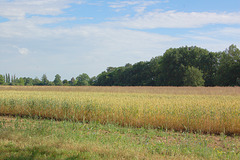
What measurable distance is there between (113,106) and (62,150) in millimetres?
6381

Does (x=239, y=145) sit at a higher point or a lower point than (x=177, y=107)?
lower

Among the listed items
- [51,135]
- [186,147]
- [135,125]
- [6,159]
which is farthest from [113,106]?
[6,159]

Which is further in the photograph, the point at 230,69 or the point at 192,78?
the point at 192,78

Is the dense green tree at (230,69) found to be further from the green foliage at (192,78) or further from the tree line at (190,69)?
the green foliage at (192,78)

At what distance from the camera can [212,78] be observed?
2520 inches

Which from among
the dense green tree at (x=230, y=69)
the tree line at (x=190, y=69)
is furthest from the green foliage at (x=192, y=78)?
the dense green tree at (x=230, y=69)

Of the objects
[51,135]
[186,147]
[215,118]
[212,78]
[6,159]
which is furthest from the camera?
[212,78]

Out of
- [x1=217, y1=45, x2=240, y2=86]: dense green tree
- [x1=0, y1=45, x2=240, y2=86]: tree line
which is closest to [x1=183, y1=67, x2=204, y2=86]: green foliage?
[x1=0, y1=45, x2=240, y2=86]: tree line

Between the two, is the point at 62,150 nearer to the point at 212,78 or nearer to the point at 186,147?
the point at 186,147

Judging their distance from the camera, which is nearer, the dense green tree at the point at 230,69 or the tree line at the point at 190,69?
the dense green tree at the point at 230,69

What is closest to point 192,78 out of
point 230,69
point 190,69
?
point 190,69

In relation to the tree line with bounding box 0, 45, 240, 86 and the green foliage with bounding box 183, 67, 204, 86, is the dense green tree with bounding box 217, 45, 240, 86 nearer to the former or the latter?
the tree line with bounding box 0, 45, 240, 86

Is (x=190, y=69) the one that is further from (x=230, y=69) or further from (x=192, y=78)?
(x=230, y=69)

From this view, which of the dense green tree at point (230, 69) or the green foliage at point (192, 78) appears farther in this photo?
the green foliage at point (192, 78)
